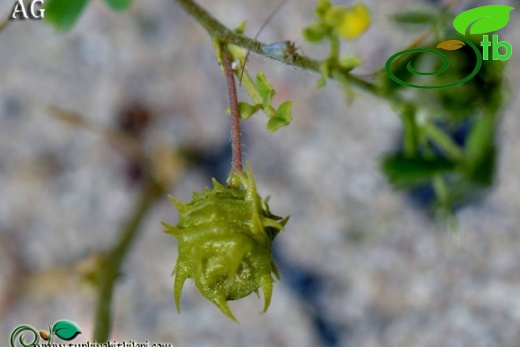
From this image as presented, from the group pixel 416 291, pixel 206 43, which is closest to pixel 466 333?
pixel 416 291

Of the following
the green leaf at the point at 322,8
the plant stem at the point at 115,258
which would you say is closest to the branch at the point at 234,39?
the green leaf at the point at 322,8

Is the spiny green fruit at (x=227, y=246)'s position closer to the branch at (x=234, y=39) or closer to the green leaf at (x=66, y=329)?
the branch at (x=234, y=39)

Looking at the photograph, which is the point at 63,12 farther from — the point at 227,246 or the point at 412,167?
the point at 412,167

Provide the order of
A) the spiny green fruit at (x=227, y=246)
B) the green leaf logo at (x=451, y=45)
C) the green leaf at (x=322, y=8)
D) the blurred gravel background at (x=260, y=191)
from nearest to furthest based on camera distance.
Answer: the spiny green fruit at (x=227, y=246) → the green leaf at (x=322, y=8) → the green leaf logo at (x=451, y=45) → the blurred gravel background at (x=260, y=191)

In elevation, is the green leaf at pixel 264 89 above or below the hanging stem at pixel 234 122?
above

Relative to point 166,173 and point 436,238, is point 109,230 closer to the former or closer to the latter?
point 166,173

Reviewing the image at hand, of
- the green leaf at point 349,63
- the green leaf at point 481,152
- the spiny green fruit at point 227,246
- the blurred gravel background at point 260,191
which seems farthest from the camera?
the blurred gravel background at point 260,191
